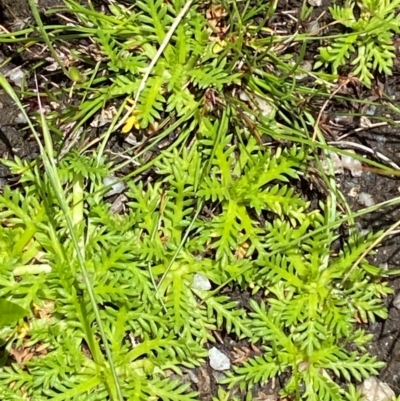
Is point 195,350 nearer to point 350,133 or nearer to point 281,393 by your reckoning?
point 281,393

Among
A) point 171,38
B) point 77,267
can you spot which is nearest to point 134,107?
point 171,38

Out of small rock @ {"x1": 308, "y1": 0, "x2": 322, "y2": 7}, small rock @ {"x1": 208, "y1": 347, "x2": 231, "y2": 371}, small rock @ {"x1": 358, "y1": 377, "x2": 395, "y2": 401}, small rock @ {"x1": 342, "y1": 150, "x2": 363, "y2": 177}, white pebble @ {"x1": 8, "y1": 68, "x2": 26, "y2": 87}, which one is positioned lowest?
small rock @ {"x1": 358, "y1": 377, "x2": 395, "y2": 401}

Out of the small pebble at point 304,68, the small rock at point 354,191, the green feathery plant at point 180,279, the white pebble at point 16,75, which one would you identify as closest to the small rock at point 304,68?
the small pebble at point 304,68

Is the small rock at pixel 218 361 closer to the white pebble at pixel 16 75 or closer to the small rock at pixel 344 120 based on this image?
the small rock at pixel 344 120

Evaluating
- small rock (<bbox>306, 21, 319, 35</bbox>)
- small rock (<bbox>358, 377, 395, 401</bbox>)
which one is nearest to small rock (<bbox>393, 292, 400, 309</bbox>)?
small rock (<bbox>358, 377, 395, 401</bbox>)

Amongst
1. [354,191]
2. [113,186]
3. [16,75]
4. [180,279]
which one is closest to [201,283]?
[180,279]

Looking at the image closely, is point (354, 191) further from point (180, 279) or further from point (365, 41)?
point (180, 279)

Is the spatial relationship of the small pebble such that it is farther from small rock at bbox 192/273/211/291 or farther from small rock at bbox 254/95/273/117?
small rock at bbox 192/273/211/291
